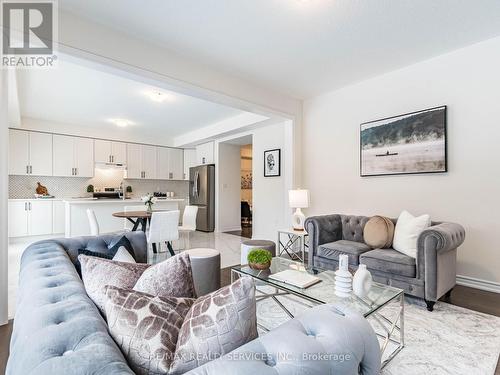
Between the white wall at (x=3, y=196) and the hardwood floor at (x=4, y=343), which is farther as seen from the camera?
the white wall at (x=3, y=196)

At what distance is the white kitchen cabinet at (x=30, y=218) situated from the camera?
5312 millimetres

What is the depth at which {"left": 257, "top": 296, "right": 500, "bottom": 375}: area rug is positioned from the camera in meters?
1.61

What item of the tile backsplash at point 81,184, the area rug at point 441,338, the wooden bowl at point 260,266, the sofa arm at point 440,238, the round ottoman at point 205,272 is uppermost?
the tile backsplash at point 81,184

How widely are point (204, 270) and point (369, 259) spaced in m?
1.69

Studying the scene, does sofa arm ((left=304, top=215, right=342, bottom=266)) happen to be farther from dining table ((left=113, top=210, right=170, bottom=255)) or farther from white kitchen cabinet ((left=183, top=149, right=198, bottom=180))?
white kitchen cabinet ((left=183, top=149, right=198, bottom=180))

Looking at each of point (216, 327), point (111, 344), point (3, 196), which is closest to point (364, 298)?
point (216, 327)

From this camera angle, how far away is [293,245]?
4.59 meters

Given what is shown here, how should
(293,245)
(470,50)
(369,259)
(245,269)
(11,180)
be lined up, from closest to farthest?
(245,269)
(369,259)
(470,50)
(293,245)
(11,180)

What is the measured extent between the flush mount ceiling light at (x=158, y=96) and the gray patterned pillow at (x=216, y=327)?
4027 mm

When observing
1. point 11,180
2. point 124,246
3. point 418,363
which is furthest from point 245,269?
point 11,180

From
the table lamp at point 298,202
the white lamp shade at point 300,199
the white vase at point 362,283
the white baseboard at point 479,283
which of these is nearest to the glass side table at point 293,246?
the table lamp at point 298,202

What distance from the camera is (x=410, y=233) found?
8.50ft

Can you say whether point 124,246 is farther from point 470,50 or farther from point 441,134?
point 470,50

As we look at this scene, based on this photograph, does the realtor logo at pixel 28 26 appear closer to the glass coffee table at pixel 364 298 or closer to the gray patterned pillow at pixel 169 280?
the gray patterned pillow at pixel 169 280
